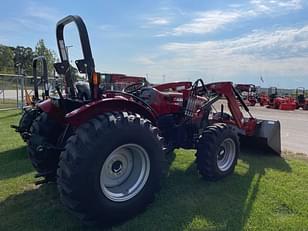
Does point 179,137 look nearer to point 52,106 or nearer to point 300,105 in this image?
point 52,106

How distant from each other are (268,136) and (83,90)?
13.8ft

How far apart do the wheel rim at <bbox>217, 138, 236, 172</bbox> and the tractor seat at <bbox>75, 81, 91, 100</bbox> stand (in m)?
2.33

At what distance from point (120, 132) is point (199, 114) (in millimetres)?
2352

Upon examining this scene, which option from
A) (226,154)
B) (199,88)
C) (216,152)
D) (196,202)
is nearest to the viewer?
(196,202)

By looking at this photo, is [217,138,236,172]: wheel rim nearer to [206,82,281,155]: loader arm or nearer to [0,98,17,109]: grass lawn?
[206,82,281,155]: loader arm

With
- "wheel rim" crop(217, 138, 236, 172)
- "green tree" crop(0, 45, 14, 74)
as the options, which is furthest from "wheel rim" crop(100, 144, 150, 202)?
"green tree" crop(0, 45, 14, 74)

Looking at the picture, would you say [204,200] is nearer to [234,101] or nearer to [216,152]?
[216,152]

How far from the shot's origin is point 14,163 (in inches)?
217

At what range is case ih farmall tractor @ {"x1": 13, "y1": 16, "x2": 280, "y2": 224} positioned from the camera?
2.91 meters

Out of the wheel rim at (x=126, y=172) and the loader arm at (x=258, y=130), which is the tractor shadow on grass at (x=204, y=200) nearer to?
the wheel rim at (x=126, y=172)

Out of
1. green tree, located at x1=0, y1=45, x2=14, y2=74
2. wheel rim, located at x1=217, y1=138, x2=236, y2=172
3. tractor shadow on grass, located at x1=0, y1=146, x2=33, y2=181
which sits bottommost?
tractor shadow on grass, located at x1=0, y1=146, x2=33, y2=181

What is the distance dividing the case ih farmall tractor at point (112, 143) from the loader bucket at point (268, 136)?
4.87 feet

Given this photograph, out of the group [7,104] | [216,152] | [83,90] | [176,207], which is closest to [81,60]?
[83,90]

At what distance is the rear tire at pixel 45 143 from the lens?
4051 millimetres
